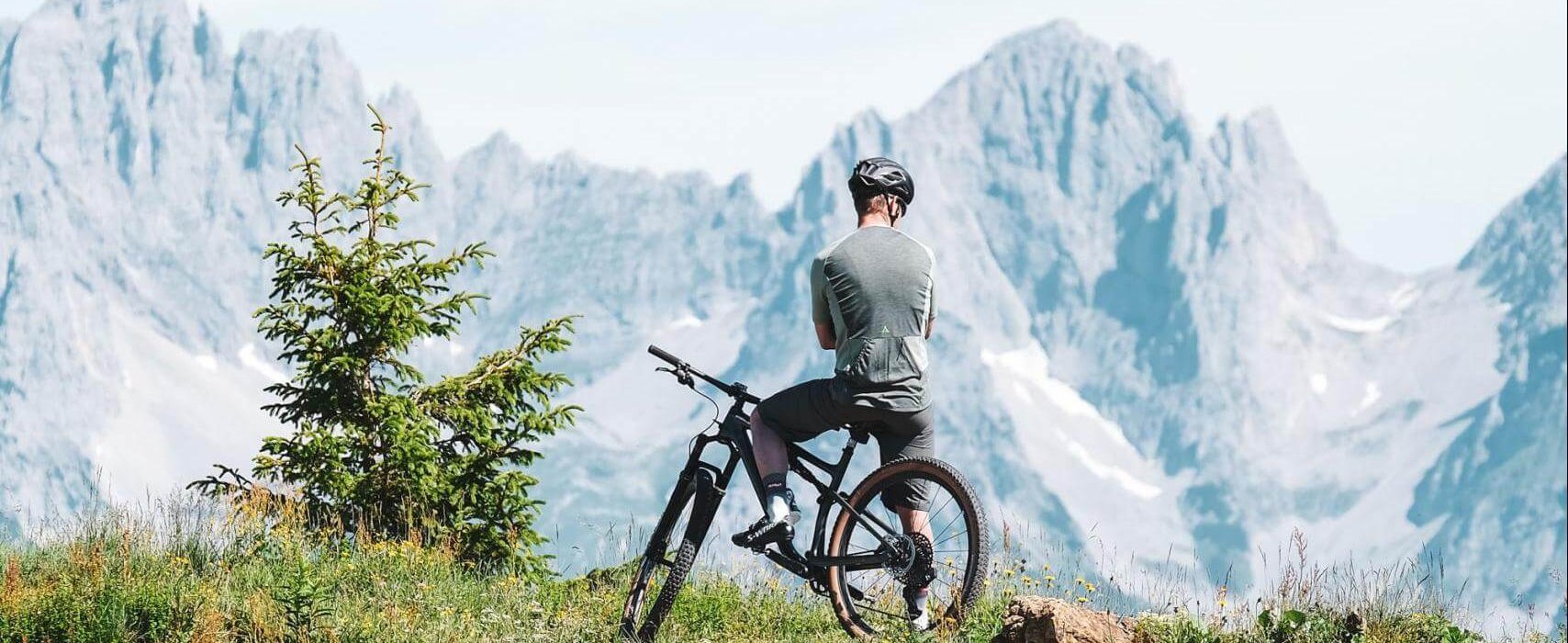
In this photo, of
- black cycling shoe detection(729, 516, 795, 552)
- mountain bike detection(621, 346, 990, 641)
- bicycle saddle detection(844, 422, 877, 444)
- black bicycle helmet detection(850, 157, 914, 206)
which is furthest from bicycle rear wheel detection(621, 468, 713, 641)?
black bicycle helmet detection(850, 157, 914, 206)

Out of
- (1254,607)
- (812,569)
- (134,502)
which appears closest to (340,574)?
(134,502)

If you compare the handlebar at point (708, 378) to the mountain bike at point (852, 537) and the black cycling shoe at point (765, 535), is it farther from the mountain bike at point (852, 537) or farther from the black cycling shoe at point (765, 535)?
the black cycling shoe at point (765, 535)

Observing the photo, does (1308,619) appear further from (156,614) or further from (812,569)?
(156,614)

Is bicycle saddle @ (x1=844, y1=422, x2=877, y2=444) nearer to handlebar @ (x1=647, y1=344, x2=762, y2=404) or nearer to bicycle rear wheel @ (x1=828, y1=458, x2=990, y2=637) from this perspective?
bicycle rear wheel @ (x1=828, y1=458, x2=990, y2=637)

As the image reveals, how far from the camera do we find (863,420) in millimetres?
7363

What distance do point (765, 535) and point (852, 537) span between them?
0.44 m

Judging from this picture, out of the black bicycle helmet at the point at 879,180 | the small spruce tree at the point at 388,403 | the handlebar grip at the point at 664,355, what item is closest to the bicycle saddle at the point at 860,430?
the handlebar grip at the point at 664,355

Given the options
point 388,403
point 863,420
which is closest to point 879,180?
point 863,420

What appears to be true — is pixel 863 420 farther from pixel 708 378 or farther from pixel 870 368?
pixel 708 378

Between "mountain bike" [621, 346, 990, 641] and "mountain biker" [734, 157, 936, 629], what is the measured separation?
0.25 feet

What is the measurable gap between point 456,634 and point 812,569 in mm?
1838

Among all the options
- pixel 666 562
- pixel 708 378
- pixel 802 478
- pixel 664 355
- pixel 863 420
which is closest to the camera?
pixel 863 420

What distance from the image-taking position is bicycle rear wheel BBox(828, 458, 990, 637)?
24.1 ft

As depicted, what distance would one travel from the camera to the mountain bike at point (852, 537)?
292 inches
